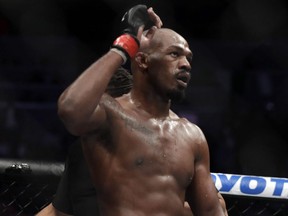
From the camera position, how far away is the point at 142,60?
1.60 metres

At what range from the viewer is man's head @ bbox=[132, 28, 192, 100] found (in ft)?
5.07

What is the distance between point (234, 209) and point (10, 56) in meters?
1.73

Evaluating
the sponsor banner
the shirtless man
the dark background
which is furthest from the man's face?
the dark background

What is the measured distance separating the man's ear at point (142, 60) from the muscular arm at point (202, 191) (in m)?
0.24

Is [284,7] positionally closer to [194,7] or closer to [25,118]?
[194,7]

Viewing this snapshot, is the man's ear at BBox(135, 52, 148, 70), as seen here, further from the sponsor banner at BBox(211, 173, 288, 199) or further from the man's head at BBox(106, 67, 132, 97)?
the sponsor banner at BBox(211, 173, 288, 199)

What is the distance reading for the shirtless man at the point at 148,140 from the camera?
1.46m

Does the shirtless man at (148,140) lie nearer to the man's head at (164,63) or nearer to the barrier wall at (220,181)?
the man's head at (164,63)

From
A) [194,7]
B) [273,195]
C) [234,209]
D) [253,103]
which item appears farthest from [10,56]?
[273,195]

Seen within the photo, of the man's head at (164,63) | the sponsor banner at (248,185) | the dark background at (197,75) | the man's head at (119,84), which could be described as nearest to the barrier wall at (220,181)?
the sponsor banner at (248,185)

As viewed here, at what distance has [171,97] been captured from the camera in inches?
61.4

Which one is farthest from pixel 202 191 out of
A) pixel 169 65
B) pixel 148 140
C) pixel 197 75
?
pixel 197 75

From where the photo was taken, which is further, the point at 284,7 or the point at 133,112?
the point at 284,7

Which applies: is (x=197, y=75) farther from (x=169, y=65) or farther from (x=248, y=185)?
(x=169, y=65)
